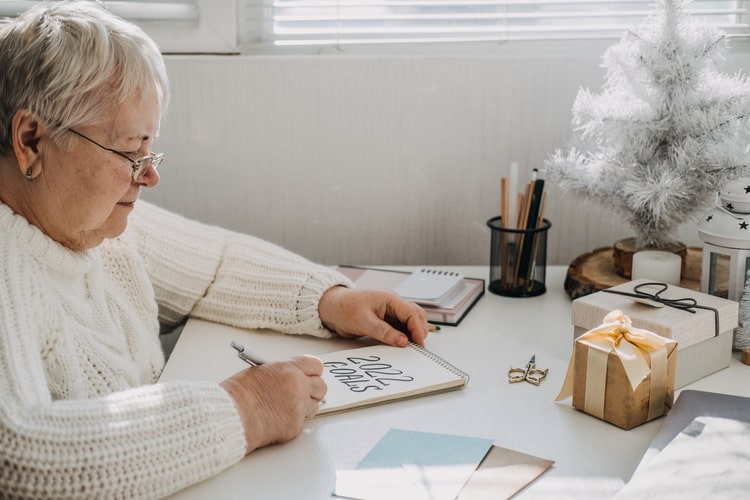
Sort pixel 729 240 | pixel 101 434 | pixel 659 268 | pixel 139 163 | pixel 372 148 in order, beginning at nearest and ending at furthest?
pixel 101 434 < pixel 139 163 < pixel 729 240 < pixel 659 268 < pixel 372 148

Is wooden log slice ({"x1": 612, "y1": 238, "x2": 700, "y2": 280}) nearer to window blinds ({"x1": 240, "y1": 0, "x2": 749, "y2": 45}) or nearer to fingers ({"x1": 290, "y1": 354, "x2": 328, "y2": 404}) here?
window blinds ({"x1": 240, "y1": 0, "x2": 749, "y2": 45})

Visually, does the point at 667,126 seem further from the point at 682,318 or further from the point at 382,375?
the point at 382,375

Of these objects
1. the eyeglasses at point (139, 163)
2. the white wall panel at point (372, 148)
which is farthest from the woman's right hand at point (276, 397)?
the white wall panel at point (372, 148)

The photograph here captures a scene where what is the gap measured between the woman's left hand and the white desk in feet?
0.11

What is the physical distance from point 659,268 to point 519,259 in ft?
0.79

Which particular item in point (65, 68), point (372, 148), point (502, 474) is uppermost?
point (65, 68)

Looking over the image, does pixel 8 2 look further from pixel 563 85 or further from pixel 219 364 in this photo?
pixel 563 85

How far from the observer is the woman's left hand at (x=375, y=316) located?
1.21 m

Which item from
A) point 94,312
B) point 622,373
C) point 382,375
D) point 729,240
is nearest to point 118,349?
point 94,312

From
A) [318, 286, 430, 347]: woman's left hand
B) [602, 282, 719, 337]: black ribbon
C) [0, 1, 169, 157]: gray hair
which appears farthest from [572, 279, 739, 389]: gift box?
[0, 1, 169, 157]: gray hair

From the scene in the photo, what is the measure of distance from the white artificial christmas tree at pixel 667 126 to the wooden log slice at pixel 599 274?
0.23ft

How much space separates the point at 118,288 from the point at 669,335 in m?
0.79

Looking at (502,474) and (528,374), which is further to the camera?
(528,374)

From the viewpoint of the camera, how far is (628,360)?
941 mm
